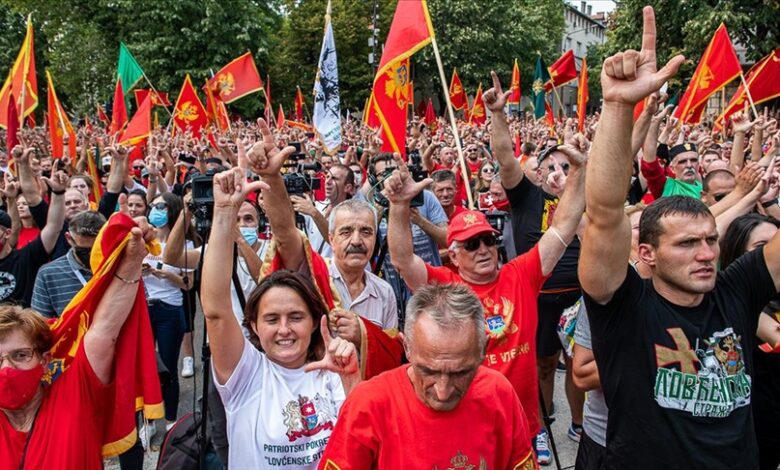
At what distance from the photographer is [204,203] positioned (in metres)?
2.96

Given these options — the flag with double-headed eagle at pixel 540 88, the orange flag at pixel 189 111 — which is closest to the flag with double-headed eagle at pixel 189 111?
the orange flag at pixel 189 111

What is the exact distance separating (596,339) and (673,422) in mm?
369

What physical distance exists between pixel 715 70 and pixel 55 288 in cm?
838

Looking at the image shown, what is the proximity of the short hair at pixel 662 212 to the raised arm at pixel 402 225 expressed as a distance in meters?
1.13

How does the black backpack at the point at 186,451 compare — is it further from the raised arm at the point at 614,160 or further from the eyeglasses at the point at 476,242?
the raised arm at the point at 614,160

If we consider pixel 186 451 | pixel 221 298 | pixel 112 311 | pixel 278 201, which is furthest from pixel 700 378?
pixel 112 311

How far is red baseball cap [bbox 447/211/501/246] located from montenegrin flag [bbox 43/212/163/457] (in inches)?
62.3

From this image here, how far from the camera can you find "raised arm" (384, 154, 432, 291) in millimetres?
3316

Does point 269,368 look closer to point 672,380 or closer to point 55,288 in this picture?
point 672,380

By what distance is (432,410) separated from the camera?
1962 mm

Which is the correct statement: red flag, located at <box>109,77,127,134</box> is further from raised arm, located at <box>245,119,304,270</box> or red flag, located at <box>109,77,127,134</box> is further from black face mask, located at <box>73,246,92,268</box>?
raised arm, located at <box>245,119,304,270</box>

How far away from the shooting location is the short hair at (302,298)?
263cm

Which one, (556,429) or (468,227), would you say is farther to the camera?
(556,429)

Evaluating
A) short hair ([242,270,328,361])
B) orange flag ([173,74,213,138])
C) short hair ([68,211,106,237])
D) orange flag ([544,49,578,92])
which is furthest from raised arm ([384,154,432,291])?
orange flag ([544,49,578,92])
